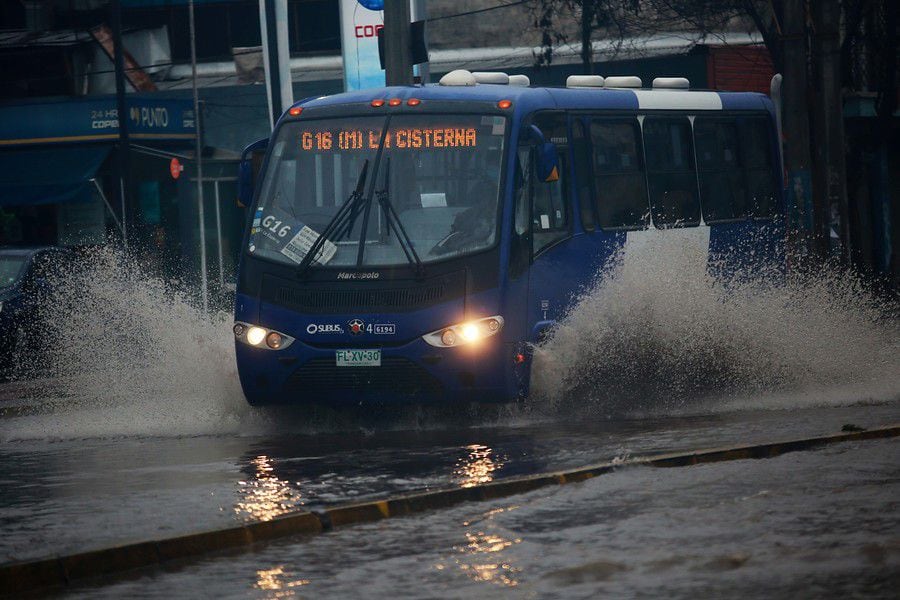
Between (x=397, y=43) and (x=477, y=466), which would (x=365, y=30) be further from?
(x=477, y=466)

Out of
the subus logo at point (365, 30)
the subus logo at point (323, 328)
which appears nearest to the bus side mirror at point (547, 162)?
the subus logo at point (323, 328)

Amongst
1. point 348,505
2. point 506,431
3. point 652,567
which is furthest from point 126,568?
point 506,431

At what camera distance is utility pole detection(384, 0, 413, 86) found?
19469 mm

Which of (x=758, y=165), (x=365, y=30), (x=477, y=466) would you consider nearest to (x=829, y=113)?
(x=758, y=165)

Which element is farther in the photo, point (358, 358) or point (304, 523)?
point (358, 358)

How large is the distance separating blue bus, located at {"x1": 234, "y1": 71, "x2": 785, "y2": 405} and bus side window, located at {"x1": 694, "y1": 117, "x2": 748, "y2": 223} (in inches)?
69.6

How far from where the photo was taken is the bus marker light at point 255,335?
14.2 meters

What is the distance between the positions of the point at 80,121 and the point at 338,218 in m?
29.5

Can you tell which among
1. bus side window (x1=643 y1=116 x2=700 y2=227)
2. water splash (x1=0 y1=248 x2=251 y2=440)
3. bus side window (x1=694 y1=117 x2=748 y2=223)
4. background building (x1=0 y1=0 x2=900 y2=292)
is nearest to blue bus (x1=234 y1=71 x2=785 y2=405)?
bus side window (x1=643 y1=116 x2=700 y2=227)

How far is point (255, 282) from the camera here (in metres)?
14.5

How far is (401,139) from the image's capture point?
14727 millimetres

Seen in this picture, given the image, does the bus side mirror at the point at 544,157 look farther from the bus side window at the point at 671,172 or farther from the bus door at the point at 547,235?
the bus side window at the point at 671,172

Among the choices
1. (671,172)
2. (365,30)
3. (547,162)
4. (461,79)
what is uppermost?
(365,30)

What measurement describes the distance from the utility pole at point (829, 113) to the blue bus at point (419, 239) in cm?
684
